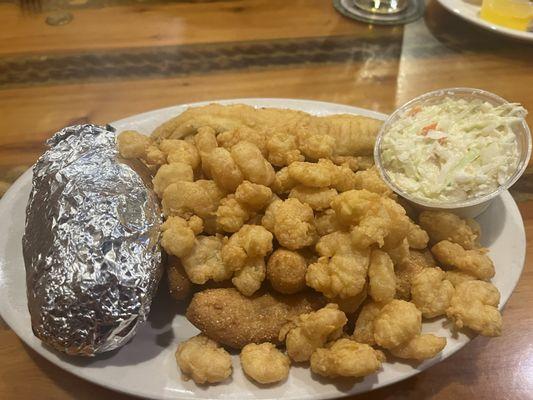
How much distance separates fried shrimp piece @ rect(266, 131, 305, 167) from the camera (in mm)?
1512

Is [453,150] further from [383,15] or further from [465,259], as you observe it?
[383,15]

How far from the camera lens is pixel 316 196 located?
142cm

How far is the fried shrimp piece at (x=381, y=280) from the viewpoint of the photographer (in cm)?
127

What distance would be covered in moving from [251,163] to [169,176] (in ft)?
0.72

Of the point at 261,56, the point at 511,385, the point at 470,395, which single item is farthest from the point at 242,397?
the point at 261,56

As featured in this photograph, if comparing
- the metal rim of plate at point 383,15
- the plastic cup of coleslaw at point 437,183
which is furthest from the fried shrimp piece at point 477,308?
the metal rim of plate at point 383,15

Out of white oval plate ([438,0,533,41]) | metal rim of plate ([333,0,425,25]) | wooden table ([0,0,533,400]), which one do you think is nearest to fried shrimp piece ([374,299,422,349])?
wooden table ([0,0,533,400])

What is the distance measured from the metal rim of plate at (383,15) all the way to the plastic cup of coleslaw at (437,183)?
3.97 feet

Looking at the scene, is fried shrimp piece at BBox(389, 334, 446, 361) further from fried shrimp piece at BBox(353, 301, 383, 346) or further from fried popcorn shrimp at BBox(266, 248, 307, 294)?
fried popcorn shrimp at BBox(266, 248, 307, 294)

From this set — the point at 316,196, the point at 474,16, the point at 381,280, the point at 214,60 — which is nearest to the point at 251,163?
the point at 316,196

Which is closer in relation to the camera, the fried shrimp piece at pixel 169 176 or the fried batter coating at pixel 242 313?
the fried batter coating at pixel 242 313

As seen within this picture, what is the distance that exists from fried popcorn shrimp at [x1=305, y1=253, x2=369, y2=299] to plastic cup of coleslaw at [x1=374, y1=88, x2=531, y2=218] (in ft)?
1.12

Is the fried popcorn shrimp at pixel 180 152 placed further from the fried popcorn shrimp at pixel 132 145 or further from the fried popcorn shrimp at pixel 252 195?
the fried popcorn shrimp at pixel 252 195

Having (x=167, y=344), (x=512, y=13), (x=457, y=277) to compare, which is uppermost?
(x=512, y=13)
